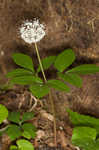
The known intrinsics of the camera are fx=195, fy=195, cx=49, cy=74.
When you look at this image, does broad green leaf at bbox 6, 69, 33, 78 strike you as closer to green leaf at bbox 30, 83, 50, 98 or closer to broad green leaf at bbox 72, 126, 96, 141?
green leaf at bbox 30, 83, 50, 98

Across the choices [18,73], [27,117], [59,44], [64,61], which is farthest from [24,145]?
[59,44]

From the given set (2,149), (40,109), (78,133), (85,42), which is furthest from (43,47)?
(2,149)

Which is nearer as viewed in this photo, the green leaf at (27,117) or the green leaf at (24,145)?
the green leaf at (24,145)

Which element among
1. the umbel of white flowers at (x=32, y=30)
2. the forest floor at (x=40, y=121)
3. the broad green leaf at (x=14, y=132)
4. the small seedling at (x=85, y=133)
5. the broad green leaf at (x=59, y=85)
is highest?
the umbel of white flowers at (x=32, y=30)

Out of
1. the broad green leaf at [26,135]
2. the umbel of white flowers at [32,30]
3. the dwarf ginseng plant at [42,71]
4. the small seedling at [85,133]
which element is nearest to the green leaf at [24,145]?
the broad green leaf at [26,135]

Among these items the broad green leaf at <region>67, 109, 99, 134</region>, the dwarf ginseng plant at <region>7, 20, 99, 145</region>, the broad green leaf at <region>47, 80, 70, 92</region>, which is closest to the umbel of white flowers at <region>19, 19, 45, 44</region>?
the dwarf ginseng plant at <region>7, 20, 99, 145</region>

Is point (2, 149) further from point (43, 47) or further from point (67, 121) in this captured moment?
point (43, 47)

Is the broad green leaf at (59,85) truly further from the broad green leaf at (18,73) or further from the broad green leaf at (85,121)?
the broad green leaf at (85,121)

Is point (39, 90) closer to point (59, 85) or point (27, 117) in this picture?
point (59, 85)

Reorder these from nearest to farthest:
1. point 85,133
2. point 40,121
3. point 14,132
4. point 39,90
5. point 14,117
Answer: point 39,90, point 85,133, point 14,132, point 14,117, point 40,121
